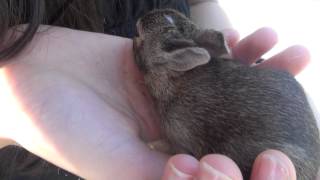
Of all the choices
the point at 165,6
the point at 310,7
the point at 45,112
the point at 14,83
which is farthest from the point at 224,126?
the point at 310,7

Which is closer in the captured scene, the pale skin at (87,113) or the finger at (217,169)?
the finger at (217,169)

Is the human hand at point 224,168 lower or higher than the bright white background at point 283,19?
higher

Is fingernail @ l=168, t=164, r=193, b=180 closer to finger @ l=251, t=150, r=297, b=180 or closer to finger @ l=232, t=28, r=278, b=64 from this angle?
finger @ l=251, t=150, r=297, b=180

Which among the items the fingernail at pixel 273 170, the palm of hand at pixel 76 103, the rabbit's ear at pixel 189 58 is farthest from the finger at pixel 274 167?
the rabbit's ear at pixel 189 58

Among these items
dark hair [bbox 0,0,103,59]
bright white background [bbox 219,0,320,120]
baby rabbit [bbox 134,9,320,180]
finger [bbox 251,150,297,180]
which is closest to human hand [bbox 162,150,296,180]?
finger [bbox 251,150,297,180]

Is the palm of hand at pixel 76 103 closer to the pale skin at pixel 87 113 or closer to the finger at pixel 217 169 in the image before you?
the pale skin at pixel 87 113

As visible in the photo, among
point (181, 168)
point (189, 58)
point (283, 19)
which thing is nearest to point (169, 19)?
point (189, 58)

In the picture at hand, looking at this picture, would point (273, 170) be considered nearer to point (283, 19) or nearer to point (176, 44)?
point (176, 44)

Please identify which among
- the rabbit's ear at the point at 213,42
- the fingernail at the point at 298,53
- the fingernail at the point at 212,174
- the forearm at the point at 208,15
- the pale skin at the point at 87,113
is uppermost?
the rabbit's ear at the point at 213,42
